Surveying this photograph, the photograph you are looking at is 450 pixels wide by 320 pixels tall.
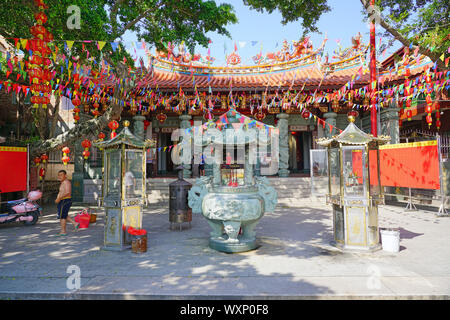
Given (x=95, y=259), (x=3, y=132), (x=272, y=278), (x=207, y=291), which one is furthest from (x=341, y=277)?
(x=3, y=132)

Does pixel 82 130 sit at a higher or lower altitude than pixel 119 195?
higher

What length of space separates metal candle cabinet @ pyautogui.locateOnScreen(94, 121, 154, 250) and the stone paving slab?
0.35m

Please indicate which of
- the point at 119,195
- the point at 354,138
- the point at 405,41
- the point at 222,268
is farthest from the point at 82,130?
the point at 405,41

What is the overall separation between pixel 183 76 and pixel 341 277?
474 inches

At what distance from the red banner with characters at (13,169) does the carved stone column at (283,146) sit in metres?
9.95

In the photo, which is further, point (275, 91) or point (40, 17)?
point (275, 91)

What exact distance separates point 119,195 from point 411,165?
9337 millimetres

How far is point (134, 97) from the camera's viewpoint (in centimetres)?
1118

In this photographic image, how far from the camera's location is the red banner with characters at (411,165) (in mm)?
7906

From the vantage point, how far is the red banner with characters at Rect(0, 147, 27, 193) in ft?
25.9

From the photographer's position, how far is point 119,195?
491 cm

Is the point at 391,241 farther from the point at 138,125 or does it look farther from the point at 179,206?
the point at 138,125

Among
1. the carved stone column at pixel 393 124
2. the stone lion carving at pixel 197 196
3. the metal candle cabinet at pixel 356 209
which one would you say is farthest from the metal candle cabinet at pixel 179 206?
the carved stone column at pixel 393 124

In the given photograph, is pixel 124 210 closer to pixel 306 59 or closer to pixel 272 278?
pixel 272 278
